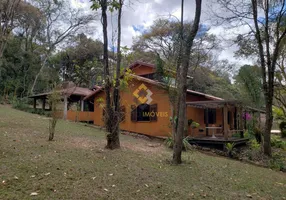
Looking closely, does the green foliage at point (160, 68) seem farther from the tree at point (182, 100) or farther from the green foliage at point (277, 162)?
the green foliage at point (277, 162)

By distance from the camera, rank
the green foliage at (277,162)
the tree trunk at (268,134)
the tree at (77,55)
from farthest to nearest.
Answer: the tree at (77,55) → the tree trunk at (268,134) → the green foliage at (277,162)

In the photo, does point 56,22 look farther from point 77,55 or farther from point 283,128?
point 283,128

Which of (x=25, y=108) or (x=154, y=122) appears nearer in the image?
(x=154, y=122)

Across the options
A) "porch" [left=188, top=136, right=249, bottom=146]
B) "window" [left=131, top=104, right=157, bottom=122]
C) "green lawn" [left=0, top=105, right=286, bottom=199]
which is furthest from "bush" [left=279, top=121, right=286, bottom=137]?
"green lawn" [left=0, top=105, right=286, bottom=199]

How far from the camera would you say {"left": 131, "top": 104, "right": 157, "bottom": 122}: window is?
48.9 ft

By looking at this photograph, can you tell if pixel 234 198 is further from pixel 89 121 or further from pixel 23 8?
pixel 23 8

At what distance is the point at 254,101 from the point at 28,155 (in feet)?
39.3

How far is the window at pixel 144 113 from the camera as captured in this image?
14.9m

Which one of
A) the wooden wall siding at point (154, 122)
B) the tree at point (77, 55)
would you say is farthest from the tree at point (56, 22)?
the wooden wall siding at point (154, 122)

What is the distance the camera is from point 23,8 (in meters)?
22.9

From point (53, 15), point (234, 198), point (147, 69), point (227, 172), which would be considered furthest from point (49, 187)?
point (53, 15)

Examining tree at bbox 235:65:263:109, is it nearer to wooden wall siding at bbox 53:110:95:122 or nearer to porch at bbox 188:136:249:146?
porch at bbox 188:136:249:146

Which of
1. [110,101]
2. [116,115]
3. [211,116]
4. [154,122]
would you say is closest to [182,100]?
[116,115]

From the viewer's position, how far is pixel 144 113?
1549 cm
